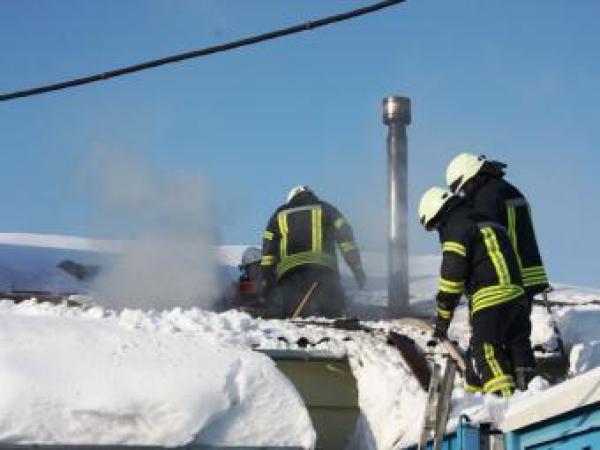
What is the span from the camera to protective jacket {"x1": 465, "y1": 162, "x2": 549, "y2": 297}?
257 inches

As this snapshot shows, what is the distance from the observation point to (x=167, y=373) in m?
4.93

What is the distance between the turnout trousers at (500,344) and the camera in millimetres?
5840

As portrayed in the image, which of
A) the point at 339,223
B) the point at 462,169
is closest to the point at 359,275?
the point at 339,223

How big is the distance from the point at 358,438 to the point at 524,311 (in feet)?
3.87

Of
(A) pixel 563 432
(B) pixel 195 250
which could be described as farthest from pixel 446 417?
(B) pixel 195 250

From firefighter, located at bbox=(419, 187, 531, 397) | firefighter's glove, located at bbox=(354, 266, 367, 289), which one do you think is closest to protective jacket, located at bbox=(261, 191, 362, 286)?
firefighter's glove, located at bbox=(354, 266, 367, 289)

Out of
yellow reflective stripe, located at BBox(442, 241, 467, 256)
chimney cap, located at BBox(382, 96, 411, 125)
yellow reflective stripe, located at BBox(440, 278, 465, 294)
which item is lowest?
yellow reflective stripe, located at BBox(440, 278, 465, 294)

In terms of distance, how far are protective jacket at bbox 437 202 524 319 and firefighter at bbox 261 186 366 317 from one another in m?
2.67

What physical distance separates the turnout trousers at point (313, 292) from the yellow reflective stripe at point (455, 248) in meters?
2.64

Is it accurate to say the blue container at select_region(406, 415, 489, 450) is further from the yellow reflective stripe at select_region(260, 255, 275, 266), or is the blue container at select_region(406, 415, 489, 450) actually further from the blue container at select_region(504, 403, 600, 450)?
the yellow reflective stripe at select_region(260, 255, 275, 266)

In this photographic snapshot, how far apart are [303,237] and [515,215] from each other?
2653mm

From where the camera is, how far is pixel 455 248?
20.0ft

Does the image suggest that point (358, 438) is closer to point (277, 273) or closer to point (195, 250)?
point (277, 273)

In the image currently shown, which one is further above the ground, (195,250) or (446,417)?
(195,250)
